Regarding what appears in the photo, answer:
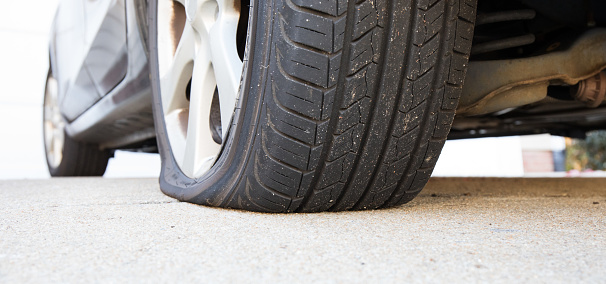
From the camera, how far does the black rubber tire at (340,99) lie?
81 cm

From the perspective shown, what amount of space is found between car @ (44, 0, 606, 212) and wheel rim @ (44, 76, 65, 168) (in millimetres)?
1795

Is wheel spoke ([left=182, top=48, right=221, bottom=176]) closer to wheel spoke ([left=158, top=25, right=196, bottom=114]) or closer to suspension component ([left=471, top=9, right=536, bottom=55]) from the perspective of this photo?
wheel spoke ([left=158, top=25, right=196, bottom=114])

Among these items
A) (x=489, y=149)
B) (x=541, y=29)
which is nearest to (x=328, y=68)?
(x=541, y=29)

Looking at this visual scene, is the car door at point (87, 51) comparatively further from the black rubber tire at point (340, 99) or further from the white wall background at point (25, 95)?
the white wall background at point (25, 95)

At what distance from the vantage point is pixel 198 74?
1206 millimetres

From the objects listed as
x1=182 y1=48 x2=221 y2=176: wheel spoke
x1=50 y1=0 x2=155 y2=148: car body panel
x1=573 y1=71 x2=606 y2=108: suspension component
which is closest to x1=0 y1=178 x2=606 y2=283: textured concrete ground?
x1=182 y1=48 x2=221 y2=176: wheel spoke

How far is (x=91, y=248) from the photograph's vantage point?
64 cm

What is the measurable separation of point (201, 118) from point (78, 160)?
2147 mm

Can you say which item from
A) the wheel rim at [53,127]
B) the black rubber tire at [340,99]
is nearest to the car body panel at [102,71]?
the wheel rim at [53,127]

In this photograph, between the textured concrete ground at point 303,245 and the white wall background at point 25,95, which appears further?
the white wall background at point 25,95

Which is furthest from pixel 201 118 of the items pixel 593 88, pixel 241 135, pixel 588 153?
pixel 588 153

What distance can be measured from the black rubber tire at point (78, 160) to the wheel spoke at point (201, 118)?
2.05 metres

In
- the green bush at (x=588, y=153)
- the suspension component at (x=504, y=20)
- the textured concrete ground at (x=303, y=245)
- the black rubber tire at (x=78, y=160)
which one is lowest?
the green bush at (x=588, y=153)

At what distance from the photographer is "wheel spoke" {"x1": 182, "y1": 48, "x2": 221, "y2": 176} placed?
1.17 m
